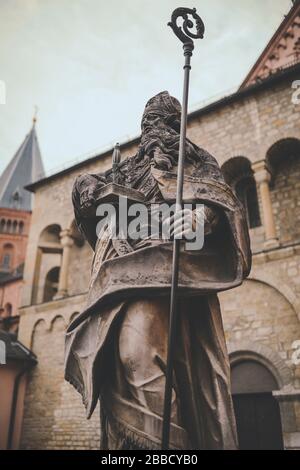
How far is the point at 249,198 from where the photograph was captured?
13.4 meters

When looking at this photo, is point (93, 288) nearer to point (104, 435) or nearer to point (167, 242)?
point (167, 242)

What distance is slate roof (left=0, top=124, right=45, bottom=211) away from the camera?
47.0 meters

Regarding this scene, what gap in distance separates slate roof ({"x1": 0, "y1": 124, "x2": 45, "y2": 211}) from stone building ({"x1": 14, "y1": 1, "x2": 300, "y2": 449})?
97.9 ft

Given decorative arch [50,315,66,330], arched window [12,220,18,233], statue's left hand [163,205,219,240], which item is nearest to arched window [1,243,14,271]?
arched window [12,220,18,233]

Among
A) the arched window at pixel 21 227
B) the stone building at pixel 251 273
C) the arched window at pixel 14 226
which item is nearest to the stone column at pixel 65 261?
the stone building at pixel 251 273

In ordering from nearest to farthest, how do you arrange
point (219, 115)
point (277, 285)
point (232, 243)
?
point (232, 243) < point (277, 285) < point (219, 115)

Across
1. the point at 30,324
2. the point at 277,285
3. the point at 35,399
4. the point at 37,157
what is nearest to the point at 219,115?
the point at 277,285

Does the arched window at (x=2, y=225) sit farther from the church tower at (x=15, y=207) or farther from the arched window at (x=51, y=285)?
the arched window at (x=51, y=285)

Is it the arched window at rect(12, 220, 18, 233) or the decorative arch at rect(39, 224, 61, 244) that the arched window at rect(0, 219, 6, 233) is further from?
the decorative arch at rect(39, 224, 61, 244)

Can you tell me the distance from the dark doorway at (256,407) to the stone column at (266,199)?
10.2 ft

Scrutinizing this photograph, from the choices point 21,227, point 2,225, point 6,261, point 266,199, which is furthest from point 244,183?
point 2,225

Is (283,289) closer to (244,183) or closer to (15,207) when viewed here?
(244,183)

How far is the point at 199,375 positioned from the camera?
7.47 feet
